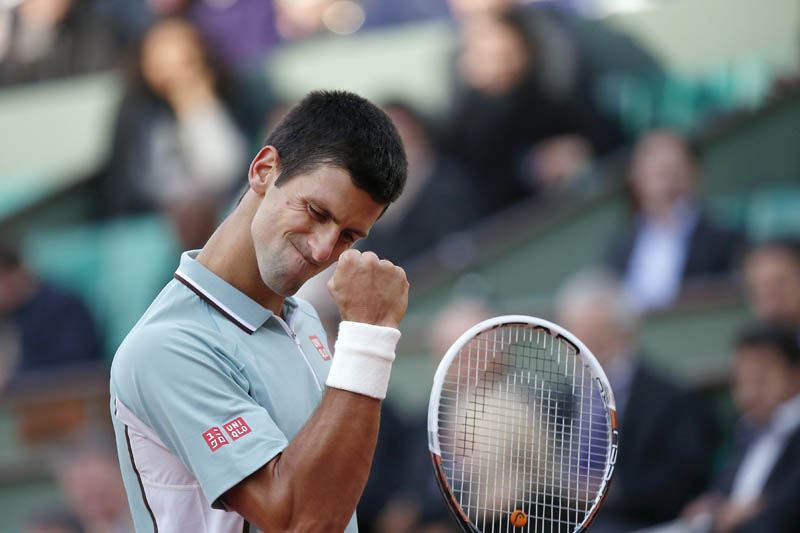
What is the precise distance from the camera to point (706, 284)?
237 inches

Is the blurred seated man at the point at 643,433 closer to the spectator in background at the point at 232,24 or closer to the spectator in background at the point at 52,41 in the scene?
the spectator in background at the point at 232,24

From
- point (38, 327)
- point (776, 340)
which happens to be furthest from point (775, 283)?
point (38, 327)

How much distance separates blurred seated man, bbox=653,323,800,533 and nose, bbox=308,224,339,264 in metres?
3.46

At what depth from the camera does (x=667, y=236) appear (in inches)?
245

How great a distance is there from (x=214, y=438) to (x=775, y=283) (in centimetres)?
445

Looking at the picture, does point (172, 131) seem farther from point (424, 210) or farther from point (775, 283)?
point (775, 283)

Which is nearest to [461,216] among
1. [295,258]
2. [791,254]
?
[791,254]

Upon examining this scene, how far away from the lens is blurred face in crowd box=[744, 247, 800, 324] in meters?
5.49

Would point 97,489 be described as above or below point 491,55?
below

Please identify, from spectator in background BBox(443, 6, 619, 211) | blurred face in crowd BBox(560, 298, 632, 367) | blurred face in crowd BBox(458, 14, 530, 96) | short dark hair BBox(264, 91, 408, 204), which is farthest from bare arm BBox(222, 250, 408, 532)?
blurred face in crowd BBox(458, 14, 530, 96)

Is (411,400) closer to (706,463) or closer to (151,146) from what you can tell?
(706,463)

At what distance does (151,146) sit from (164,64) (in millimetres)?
712

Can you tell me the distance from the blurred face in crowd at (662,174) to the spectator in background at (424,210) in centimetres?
133

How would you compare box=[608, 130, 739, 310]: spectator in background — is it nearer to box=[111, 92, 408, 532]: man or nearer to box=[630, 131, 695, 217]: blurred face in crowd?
box=[630, 131, 695, 217]: blurred face in crowd
